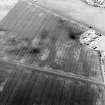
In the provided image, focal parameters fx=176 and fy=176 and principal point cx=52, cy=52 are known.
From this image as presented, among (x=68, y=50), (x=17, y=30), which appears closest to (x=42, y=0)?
(x=17, y=30)

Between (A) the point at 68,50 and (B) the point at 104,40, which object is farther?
(B) the point at 104,40

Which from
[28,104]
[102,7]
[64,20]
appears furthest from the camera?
[102,7]

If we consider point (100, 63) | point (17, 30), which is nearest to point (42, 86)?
point (100, 63)

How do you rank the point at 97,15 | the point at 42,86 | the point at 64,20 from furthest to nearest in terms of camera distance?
the point at 97,15, the point at 64,20, the point at 42,86

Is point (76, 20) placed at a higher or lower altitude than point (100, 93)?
higher

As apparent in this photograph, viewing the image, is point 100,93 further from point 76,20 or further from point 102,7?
point 102,7

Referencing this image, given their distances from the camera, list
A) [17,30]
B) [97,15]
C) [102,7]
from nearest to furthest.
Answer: [17,30] < [97,15] < [102,7]

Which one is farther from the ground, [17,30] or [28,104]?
[17,30]

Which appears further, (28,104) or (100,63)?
(100,63)

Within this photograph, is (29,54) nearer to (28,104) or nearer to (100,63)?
(28,104)
